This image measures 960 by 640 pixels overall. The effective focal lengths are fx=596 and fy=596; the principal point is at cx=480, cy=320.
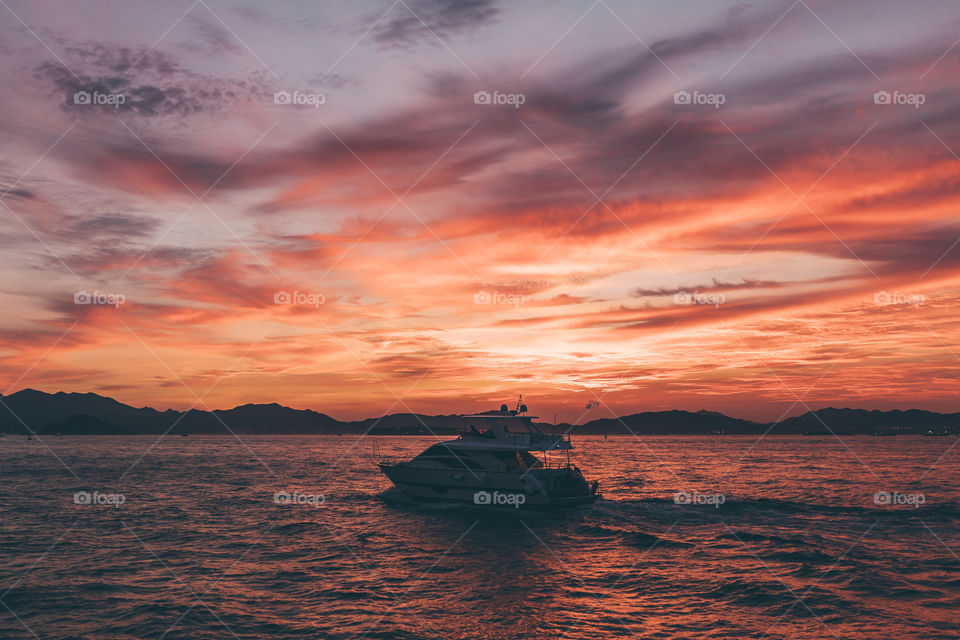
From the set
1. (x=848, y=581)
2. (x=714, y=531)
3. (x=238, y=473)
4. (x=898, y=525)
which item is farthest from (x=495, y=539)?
(x=238, y=473)

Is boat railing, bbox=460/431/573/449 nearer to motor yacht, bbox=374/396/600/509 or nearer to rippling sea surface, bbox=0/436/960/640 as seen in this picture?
motor yacht, bbox=374/396/600/509

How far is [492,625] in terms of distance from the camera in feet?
63.1

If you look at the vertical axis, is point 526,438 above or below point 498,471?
above

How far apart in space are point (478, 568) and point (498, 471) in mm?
12773

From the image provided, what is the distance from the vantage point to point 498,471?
129 ft

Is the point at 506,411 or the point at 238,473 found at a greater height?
the point at 506,411

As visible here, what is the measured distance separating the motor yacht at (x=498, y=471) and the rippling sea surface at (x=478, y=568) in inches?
55.0

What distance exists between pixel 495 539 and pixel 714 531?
1296 centimetres

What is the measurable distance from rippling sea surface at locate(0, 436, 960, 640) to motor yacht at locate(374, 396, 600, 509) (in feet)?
4.58

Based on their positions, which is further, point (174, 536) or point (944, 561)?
point (174, 536)

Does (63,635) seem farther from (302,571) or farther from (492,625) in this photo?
(492,625)

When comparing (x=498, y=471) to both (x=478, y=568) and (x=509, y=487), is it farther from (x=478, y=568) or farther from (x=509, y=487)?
(x=478, y=568)

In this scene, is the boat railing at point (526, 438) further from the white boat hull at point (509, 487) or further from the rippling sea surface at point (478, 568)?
the rippling sea surface at point (478, 568)

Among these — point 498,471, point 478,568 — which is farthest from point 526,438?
point 478,568
